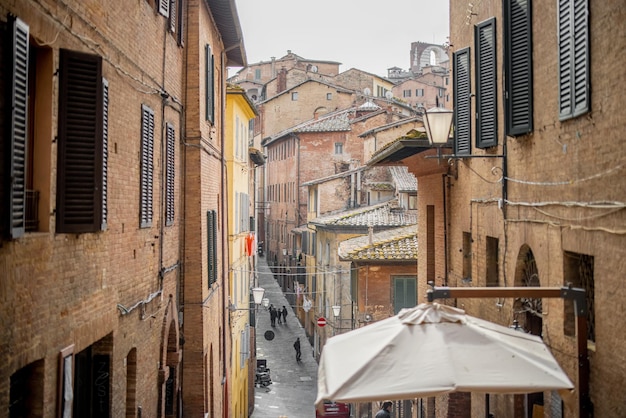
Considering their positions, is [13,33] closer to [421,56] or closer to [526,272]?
[526,272]

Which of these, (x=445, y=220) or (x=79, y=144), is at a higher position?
(x=79, y=144)

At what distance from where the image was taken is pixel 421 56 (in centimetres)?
11062

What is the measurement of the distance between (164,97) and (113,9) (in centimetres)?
341

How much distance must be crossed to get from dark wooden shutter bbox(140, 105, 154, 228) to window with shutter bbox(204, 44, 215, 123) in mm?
4843

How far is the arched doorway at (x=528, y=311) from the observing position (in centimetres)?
1030

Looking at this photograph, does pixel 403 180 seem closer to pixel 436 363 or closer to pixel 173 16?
pixel 173 16

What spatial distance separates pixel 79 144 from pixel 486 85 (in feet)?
21.0

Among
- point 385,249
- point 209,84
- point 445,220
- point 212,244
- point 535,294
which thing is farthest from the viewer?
point 385,249

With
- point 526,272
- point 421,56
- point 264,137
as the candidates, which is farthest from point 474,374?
point 421,56

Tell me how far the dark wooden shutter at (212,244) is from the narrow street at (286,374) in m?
7.31

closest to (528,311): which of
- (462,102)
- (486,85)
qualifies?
(486,85)

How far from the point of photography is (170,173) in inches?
533

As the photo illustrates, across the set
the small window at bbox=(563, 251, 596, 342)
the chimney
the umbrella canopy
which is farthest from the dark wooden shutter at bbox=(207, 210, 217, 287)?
the chimney

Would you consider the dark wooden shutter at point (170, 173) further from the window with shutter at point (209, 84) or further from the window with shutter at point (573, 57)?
the window with shutter at point (573, 57)
